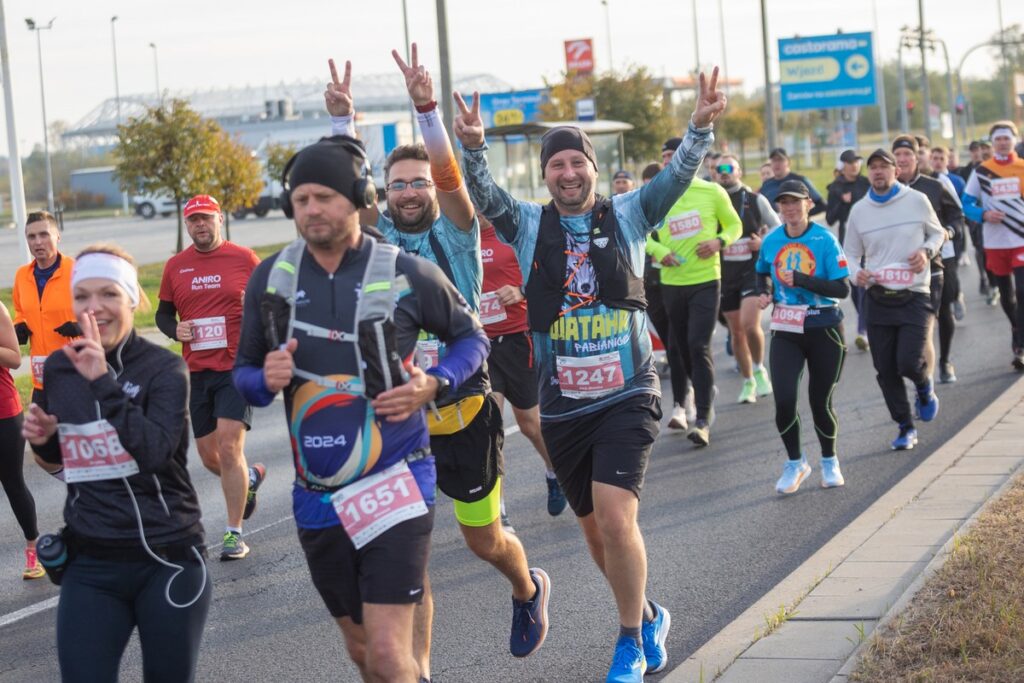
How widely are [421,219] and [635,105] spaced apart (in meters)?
49.2

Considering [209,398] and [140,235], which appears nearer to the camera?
[209,398]

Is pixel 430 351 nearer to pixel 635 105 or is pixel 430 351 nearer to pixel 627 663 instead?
pixel 627 663

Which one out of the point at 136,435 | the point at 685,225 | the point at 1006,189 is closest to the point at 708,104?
the point at 136,435

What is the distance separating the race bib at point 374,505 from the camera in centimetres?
426

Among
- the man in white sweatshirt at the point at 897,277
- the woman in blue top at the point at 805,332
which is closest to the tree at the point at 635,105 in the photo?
the man in white sweatshirt at the point at 897,277

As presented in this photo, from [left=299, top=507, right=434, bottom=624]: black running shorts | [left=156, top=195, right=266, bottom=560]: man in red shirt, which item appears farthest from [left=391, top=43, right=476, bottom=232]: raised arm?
[left=156, top=195, right=266, bottom=560]: man in red shirt

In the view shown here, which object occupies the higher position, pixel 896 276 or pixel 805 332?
pixel 896 276

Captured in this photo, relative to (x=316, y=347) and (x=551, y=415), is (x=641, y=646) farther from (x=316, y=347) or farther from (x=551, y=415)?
(x=316, y=347)

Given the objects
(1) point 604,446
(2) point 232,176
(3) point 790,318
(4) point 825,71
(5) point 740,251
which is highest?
(4) point 825,71

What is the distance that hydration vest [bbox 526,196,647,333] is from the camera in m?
5.69

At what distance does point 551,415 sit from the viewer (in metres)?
5.84

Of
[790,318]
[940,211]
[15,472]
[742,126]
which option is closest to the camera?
[15,472]

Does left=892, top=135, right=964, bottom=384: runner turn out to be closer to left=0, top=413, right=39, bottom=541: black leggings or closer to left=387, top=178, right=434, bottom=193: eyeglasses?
left=387, top=178, right=434, bottom=193: eyeglasses

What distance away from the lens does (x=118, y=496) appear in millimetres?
4246
